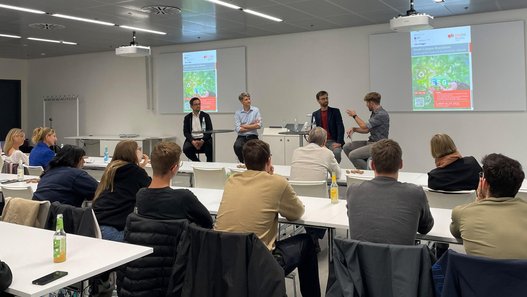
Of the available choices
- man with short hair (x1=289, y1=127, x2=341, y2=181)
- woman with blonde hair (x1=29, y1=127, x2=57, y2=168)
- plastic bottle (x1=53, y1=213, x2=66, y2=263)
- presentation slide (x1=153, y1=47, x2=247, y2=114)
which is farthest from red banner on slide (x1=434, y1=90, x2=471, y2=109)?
plastic bottle (x1=53, y1=213, x2=66, y2=263)

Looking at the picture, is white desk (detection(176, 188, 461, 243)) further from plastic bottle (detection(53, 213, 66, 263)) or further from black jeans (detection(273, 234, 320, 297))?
plastic bottle (detection(53, 213, 66, 263))

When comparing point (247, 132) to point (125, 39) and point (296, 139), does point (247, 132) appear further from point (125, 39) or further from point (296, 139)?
point (125, 39)

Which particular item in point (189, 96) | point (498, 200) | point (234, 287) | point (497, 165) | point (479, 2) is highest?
point (479, 2)

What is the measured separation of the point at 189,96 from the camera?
1018 cm

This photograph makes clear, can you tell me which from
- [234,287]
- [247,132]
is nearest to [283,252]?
[234,287]

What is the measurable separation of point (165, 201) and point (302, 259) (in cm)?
94

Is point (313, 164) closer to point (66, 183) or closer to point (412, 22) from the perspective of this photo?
point (66, 183)

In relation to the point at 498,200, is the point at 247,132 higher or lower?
higher

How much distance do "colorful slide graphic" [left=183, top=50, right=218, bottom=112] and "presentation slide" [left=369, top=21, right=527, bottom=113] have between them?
3474 millimetres

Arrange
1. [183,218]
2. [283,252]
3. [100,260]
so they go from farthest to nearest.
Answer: [283,252] → [183,218] → [100,260]

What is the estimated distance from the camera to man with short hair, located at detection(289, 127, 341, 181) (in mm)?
4020

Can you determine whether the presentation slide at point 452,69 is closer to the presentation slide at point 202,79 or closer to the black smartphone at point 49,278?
the presentation slide at point 202,79

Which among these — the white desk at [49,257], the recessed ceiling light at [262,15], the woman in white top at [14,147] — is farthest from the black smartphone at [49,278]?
the recessed ceiling light at [262,15]

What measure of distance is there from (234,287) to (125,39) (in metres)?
8.15
